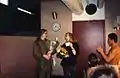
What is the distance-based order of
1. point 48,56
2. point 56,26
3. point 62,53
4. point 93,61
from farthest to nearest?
point 56,26, point 48,56, point 62,53, point 93,61

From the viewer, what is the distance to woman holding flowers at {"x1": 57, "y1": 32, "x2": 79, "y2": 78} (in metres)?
6.62

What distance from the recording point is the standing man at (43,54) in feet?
22.5

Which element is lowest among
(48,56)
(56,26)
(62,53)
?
(48,56)

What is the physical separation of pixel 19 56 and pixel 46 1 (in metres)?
2.54

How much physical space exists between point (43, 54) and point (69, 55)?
0.71m

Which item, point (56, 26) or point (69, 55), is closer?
point (69, 55)

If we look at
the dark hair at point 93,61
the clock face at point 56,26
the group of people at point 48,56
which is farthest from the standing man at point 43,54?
the dark hair at point 93,61

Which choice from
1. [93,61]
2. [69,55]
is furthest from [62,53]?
[93,61]

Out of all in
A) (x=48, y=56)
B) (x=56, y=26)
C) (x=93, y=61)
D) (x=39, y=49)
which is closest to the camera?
(x=93, y=61)

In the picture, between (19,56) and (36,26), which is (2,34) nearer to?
(19,56)

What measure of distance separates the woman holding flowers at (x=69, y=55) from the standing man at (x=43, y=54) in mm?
473

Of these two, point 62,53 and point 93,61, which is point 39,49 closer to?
point 62,53

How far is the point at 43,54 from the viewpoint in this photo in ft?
22.6

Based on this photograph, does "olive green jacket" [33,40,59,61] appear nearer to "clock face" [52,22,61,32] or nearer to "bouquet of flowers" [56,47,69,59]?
"bouquet of flowers" [56,47,69,59]
